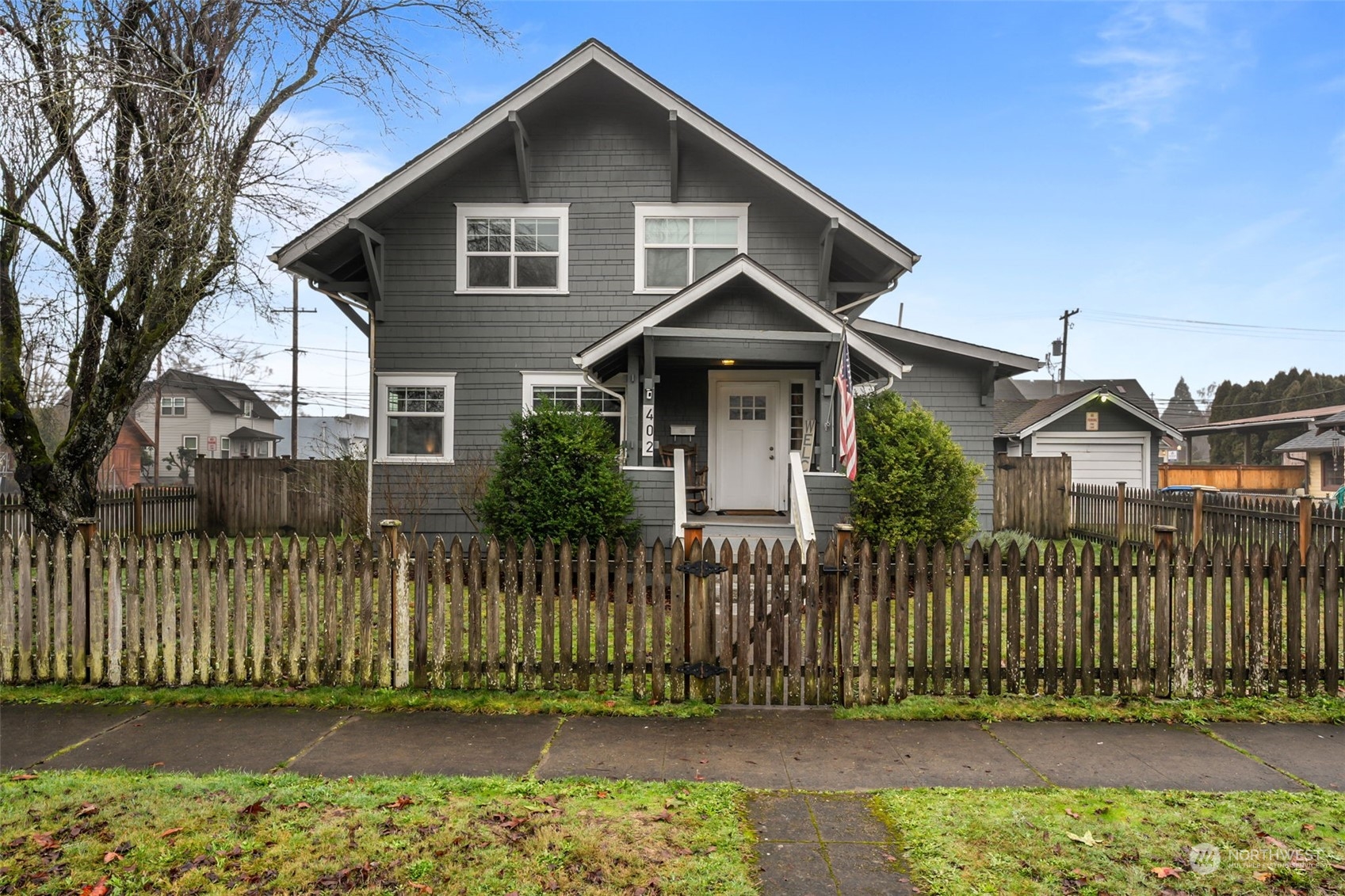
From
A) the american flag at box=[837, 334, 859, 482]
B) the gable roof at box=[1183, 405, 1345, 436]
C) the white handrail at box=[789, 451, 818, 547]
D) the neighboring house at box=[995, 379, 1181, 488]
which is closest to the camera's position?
the american flag at box=[837, 334, 859, 482]

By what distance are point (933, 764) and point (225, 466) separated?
18437mm

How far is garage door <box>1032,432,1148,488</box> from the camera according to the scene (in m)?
26.2

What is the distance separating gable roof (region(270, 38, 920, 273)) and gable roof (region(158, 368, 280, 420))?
140ft

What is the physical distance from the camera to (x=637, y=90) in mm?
13438

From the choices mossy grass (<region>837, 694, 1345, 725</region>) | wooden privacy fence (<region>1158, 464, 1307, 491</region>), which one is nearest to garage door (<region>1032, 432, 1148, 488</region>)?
wooden privacy fence (<region>1158, 464, 1307, 491</region>)

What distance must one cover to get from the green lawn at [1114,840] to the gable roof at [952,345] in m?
11.8

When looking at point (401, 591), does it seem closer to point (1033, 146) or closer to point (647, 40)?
point (647, 40)

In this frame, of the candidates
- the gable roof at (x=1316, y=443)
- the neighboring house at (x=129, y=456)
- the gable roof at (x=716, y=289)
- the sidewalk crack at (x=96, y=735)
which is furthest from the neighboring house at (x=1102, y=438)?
the neighboring house at (x=129, y=456)

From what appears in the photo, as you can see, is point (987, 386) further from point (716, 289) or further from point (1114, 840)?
point (1114, 840)

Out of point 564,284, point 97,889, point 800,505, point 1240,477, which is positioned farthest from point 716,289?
point 1240,477

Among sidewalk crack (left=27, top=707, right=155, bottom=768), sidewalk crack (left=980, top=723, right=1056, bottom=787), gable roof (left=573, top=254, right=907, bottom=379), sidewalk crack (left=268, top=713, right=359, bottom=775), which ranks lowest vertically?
sidewalk crack (left=980, top=723, right=1056, bottom=787)

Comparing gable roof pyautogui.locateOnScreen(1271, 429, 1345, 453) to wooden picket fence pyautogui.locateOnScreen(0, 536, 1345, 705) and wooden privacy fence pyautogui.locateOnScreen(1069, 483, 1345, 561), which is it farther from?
wooden picket fence pyautogui.locateOnScreen(0, 536, 1345, 705)

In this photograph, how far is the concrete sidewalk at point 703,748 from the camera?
4.82 metres

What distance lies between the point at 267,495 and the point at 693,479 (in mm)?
11449
